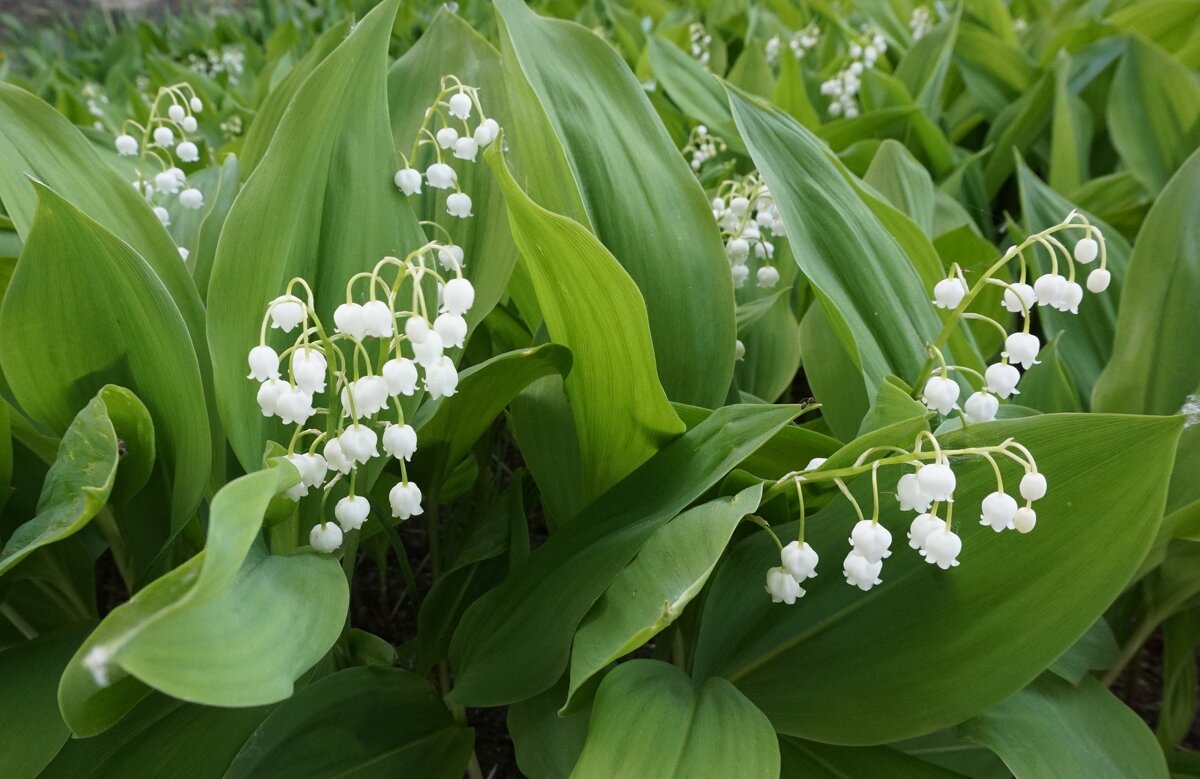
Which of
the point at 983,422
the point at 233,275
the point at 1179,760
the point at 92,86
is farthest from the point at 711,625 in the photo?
the point at 92,86

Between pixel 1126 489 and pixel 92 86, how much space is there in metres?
3.84

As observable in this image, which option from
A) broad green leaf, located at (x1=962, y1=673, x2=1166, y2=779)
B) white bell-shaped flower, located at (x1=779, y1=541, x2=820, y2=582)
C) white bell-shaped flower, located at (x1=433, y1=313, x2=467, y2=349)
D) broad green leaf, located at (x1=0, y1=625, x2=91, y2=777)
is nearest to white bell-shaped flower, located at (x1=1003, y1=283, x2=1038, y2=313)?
white bell-shaped flower, located at (x1=779, y1=541, x2=820, y2=582)

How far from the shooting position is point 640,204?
117 centimetres

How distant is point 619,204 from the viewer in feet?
3.83

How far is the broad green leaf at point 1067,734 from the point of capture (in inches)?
37.2

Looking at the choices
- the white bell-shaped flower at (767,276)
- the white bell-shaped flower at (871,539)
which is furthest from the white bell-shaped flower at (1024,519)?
the white bell-shaped flower at (767,276)

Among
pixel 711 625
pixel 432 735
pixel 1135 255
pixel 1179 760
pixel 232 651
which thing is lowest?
pixel 1179 760

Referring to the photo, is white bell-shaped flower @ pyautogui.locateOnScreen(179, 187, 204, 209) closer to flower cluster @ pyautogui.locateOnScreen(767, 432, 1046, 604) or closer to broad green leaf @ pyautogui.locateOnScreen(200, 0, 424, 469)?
broad green leaf @ pyautogui.locateOnScreen(200, 0, 424, 469)

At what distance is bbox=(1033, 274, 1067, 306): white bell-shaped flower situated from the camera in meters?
0.90

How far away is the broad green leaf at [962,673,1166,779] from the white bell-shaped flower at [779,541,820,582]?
27 cm

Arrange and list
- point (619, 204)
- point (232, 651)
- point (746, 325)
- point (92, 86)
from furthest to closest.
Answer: point (92, 86) < point (746, 325) < point (619, 204) < point (232, 651)

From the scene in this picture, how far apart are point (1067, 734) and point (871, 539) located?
0.41 metres

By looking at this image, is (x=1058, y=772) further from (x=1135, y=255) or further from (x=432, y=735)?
(x=1135, y=255)

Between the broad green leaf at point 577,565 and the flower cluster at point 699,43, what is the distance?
2.31 metres
